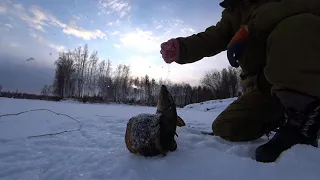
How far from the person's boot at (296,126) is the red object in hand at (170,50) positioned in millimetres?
708

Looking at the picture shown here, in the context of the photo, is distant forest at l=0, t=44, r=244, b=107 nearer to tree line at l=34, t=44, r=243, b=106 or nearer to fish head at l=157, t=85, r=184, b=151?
tree line at l=34, t=44, r=243, b=106

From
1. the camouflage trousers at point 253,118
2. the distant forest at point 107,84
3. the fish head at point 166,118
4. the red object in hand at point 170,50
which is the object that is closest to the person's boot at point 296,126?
the fish head at point 166,118

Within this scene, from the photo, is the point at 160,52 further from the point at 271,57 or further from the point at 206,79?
the point at 206,79

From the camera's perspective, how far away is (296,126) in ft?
3.30

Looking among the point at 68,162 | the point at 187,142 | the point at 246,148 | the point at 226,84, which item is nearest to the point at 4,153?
the point at 68,162

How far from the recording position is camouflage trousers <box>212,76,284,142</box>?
4.99 feet

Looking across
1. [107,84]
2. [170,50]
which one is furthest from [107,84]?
[170,50]

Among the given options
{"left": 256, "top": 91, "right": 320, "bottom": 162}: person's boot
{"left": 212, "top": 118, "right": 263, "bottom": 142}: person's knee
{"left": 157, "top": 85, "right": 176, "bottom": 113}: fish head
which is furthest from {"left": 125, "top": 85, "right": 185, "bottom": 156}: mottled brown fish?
{"left": 212, "top": 118, "right": 263, "bottom": 142}: person's knee

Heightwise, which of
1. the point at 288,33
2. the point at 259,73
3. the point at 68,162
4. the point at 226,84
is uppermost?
the point at 226,84

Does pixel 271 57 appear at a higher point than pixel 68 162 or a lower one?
higher

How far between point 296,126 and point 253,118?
0.57 meters

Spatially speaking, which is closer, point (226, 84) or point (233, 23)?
point (233, 23)

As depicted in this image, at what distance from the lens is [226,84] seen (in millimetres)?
33844

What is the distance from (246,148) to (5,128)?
1828 millimetres
